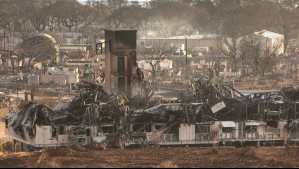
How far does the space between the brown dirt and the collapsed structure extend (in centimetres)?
251

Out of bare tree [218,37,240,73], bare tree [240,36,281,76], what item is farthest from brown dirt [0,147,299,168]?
bare tree [218,37,240,73]

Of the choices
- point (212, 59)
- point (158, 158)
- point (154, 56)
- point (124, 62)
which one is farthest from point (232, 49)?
point (158, 158)

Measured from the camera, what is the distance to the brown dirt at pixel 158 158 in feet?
47.6

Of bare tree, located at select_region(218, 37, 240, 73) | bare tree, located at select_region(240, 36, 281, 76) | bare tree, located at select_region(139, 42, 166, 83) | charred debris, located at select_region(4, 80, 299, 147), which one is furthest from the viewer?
bare tree, located at select_region(218, 37, 240, 73)

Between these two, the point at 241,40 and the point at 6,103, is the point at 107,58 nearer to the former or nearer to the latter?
the point at 6,103

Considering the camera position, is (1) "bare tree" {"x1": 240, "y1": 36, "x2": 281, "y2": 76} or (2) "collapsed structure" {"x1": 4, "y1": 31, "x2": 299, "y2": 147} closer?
(2) "collapsed structure" {"x1": 4, "y1": 31, "x2": 299, "y2": 147}

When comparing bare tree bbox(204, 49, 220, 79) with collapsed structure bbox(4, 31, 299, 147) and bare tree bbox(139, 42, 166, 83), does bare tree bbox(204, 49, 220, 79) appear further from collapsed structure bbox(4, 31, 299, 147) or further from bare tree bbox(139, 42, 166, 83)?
collapsed structure bbox(4, 31, 299, 147)

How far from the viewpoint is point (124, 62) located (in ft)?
79.0

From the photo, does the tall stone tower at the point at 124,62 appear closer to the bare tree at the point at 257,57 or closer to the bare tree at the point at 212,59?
the bare tree at the point at 212,59

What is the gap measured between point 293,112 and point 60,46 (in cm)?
3739

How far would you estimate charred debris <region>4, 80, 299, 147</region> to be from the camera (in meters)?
20.2

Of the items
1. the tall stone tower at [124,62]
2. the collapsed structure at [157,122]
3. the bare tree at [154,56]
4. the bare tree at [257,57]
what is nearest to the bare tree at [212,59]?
the bare tree at [257,57]

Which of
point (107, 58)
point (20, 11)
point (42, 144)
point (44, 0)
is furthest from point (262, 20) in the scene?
point (42, 144)

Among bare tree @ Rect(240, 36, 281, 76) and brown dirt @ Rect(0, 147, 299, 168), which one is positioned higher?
bare tree @ Rect(240, 36, 281, 76)
